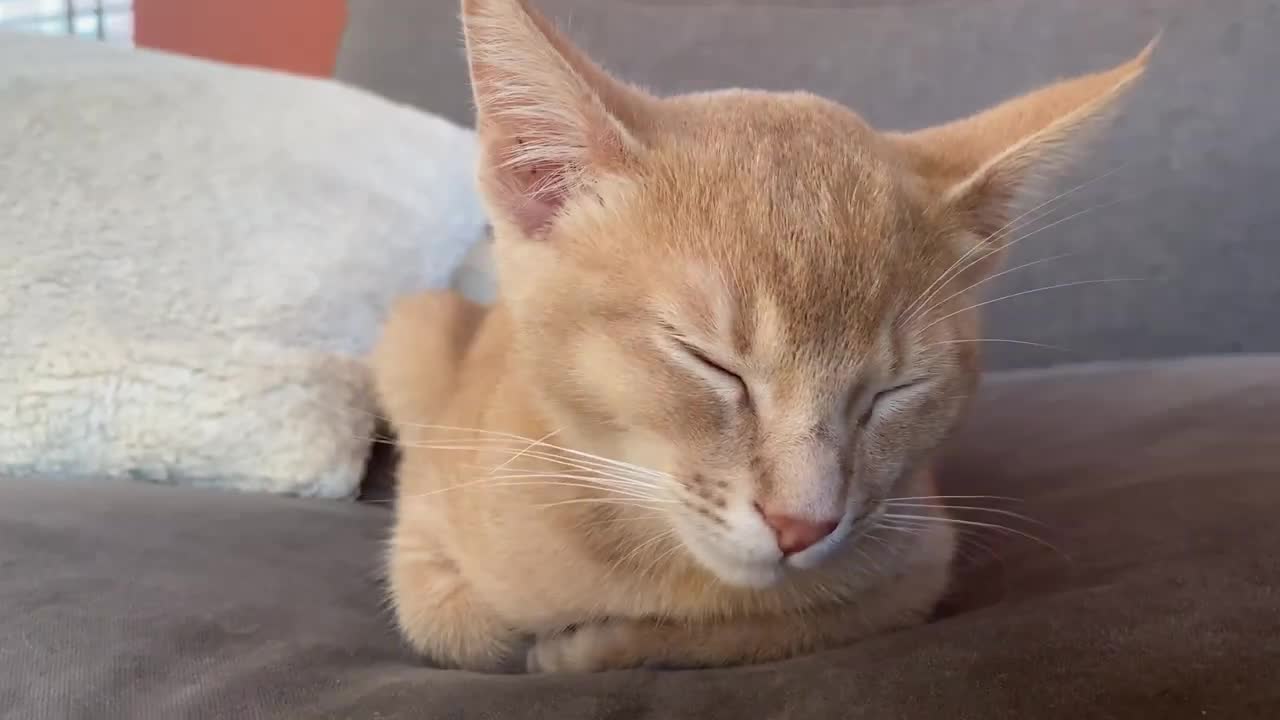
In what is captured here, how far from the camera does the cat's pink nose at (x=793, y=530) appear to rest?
0.60 m

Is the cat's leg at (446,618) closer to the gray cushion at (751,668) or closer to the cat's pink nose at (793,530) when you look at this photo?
the gray cushion at (751,668)

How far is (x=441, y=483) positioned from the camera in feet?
2.95

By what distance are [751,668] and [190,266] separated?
2.92 ft

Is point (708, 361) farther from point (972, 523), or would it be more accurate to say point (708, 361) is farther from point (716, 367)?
point (972, 523)

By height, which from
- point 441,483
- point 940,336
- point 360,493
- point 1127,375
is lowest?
point 360,493

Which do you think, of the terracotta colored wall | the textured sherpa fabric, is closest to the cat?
the textured sherpa fabric

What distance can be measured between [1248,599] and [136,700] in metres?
0.65

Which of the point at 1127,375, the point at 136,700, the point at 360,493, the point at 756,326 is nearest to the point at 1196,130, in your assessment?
the point at 1127,375

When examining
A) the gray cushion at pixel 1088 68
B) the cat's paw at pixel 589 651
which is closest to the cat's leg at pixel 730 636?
the cat's paw at pixel 589 651

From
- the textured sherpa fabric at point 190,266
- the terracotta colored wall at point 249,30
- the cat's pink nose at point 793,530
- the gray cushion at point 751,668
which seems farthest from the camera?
the terracotta colored wall at point 249,30

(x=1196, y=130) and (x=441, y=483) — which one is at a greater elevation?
(x=1196, y=130)

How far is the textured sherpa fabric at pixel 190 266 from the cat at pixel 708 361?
1.11ft

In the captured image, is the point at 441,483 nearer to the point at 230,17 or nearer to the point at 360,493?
the point at 360,493

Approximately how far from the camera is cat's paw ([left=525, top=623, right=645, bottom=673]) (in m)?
0.69
